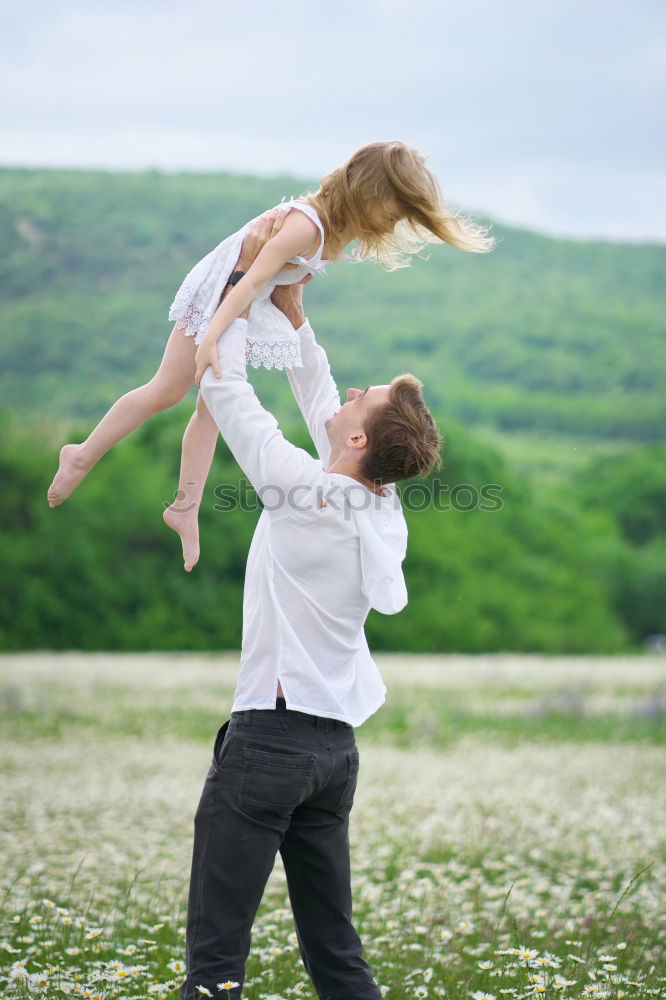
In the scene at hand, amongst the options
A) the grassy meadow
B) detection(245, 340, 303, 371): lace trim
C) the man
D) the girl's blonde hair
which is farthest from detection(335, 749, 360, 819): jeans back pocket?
the girl's blonde hair

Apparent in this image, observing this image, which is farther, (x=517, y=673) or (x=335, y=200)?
(x=517, y=673)

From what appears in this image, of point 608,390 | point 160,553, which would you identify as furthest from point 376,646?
point 608,390

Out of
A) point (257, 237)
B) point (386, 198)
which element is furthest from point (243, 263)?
point (386, 198)

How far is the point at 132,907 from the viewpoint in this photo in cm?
591

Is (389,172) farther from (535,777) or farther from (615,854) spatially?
(535,777)

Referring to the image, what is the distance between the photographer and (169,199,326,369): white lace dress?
3594 millimetres

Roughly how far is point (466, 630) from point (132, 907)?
39941 mm

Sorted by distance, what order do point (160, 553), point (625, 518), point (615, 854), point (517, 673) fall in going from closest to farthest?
point (615, 854), point (517, 673), point (160, 553), point (625, 518)

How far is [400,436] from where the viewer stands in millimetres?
3318

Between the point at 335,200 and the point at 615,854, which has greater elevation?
the point at 335,200

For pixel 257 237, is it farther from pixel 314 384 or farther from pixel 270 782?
pixel 270 782

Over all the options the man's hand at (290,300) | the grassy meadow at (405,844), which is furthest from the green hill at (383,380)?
the man's hand at (290,300)

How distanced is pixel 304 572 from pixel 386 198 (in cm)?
130

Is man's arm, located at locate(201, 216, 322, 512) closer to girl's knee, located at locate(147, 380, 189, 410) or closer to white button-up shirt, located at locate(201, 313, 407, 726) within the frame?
white button-up shirt, located at locate(201, 313, 407, 726)
